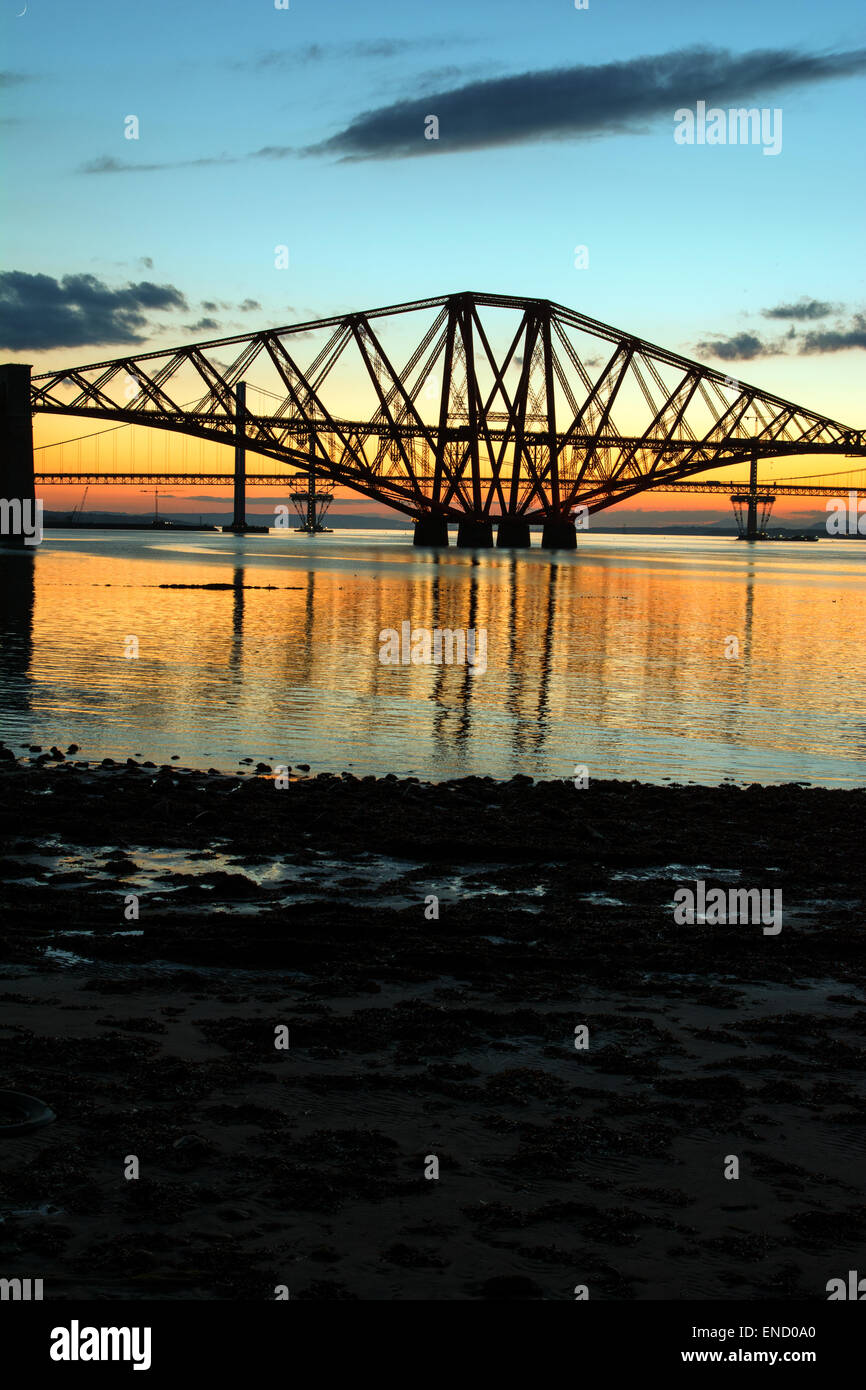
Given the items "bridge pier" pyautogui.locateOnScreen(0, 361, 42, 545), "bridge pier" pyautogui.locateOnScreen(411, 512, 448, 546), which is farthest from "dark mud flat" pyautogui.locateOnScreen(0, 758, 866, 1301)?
"bridge pier" pyautogui.locateOnScreen(411, 512, 448, 546)

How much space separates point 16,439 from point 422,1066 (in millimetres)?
99209

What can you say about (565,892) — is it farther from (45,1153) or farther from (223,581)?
(223,581)

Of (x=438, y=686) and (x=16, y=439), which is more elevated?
(x=16, y=439)

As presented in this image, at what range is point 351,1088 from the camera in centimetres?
654

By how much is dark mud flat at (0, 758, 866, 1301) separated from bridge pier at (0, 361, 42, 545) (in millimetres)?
92859

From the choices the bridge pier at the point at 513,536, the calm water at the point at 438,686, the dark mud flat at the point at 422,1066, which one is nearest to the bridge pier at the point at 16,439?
the calm water at the point at 438,686

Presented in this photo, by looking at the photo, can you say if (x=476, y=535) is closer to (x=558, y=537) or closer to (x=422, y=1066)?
(x=558, y=537)

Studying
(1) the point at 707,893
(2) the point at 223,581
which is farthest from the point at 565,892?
(2) the point at 223,581

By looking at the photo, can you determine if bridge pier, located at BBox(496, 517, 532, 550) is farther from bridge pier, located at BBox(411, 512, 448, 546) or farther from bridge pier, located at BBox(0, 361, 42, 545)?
bridge pier, located at BBox(0, 361, 42, 545)

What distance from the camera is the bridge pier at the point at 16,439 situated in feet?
324

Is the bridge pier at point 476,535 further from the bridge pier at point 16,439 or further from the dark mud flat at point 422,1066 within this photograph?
the dark mud flat at point 422,1066

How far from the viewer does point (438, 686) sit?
26266 millimetres

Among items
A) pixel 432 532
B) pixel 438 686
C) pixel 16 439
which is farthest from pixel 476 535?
pixel 438 686

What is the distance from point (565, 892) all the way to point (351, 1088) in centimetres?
450
